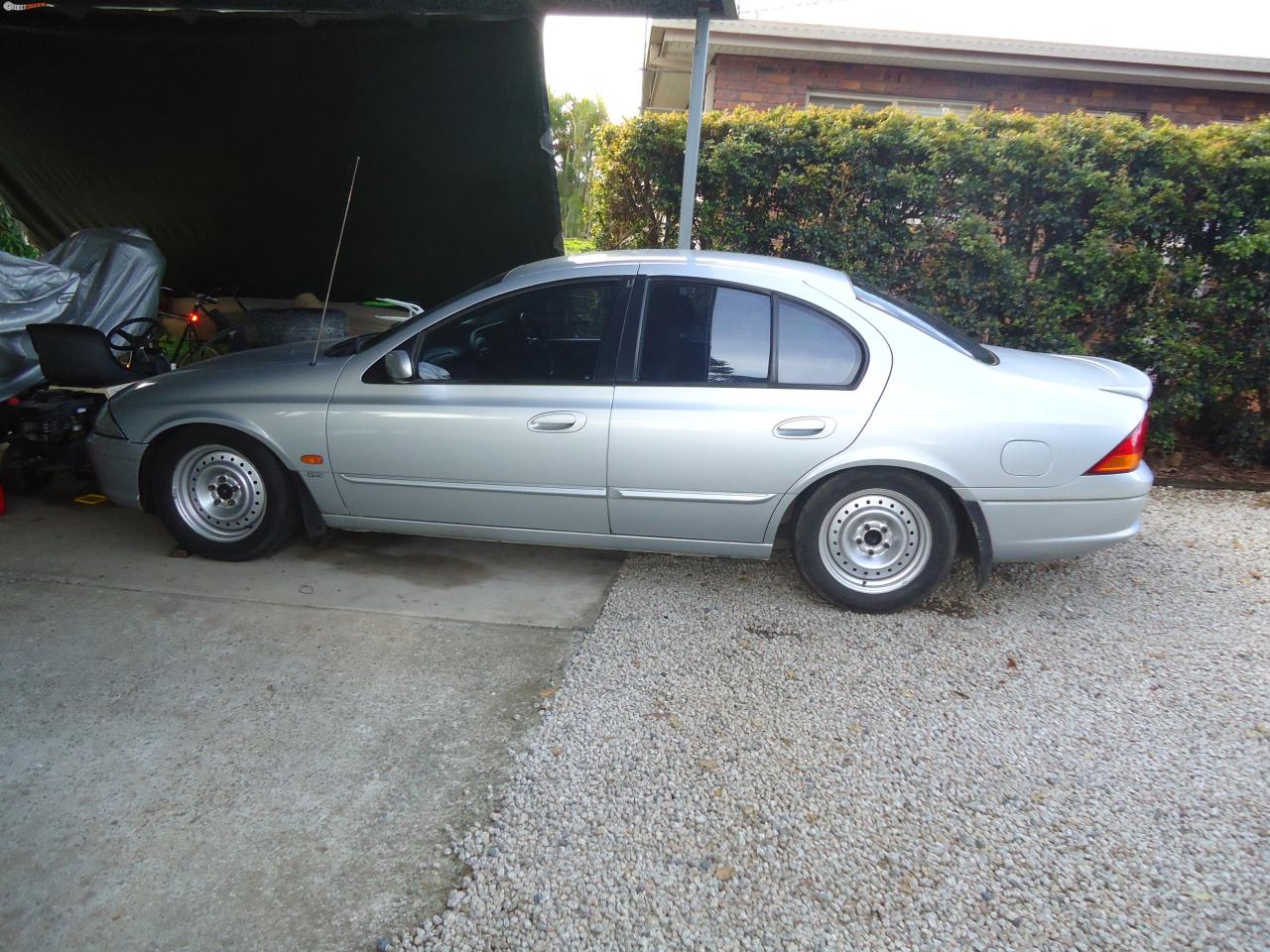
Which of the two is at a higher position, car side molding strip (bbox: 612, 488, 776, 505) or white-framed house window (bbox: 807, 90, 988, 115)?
A: white-framed house window (bbox: 807, 90, 988, 115)

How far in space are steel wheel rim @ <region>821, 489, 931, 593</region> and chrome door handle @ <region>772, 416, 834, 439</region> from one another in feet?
1.17

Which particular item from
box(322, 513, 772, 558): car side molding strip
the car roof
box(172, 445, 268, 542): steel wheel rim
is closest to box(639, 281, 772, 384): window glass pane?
the car roof

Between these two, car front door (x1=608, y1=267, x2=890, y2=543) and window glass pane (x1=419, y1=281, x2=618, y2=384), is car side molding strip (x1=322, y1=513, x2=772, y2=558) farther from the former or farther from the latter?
window glass pane (x1=419, y1=281, x2=618, y2=384)

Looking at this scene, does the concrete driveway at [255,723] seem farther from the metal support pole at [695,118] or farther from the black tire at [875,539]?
the metal support pole at [695,118]

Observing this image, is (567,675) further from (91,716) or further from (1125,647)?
(1125,647)

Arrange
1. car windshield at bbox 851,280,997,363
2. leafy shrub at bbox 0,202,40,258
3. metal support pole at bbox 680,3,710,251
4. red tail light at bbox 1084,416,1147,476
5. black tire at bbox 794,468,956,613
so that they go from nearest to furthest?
red tail light at bbox 1084,416,1147,476, black tire at bbox 794,468,956,613, car windshield at bbox 851,280,997,363, metal support pole at bbox 680,3,710,251, leafy shrub at bbox 0,202,40,258

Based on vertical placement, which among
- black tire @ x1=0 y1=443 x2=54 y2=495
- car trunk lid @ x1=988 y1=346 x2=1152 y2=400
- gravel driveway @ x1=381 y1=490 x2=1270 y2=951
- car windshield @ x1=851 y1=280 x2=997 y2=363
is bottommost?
gravel driveway @ x1=381 y1=490 x2=1270 y2=951

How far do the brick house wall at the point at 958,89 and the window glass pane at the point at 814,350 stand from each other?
7174 millimetres

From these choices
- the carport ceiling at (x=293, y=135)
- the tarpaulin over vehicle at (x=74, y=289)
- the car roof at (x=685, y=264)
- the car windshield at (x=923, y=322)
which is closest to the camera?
the car windshield at (x=923, y=322)

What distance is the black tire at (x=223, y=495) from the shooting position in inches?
172

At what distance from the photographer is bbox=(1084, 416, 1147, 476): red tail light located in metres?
3.75

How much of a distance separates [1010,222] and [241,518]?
5.55 metres

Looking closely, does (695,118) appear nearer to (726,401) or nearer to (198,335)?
(726,401)

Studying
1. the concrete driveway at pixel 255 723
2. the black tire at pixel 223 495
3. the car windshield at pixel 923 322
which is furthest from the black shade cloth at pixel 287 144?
the concrete driveway at pixel 255 723
